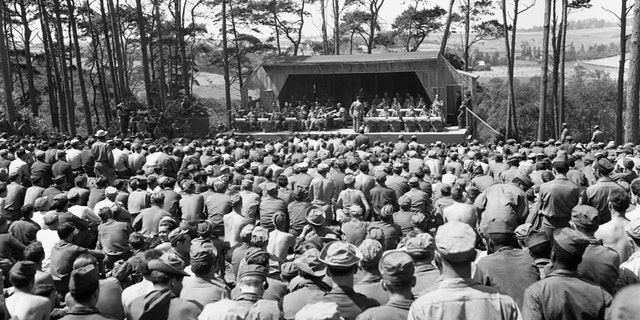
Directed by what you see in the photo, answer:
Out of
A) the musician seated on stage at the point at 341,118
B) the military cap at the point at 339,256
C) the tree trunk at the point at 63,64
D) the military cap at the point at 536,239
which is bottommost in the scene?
the musician seated on stage at the point at 341,118

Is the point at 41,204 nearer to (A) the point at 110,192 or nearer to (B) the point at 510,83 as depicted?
(A) the point at 110,192

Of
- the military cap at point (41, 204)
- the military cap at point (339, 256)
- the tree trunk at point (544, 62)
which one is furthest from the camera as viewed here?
the tree trunk at point (544, 62)

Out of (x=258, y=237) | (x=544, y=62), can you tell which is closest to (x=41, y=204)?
→ (x=258, y=237)

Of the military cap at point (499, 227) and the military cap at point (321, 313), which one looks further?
the military cap at point (499, 227)

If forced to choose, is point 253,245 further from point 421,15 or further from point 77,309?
point 421,15

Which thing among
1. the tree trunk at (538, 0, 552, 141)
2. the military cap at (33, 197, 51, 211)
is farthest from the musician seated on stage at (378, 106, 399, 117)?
the military cap at (33, 197, 51, 211)

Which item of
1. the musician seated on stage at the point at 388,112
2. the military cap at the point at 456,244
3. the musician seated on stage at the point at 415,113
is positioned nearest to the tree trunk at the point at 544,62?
the musician seated on stage at the point at 415,113

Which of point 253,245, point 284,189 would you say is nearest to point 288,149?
point 284,189

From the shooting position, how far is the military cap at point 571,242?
3.98 meters

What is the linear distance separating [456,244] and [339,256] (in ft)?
3.05

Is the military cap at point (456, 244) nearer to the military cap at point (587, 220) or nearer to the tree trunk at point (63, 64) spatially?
the military cap at point (587, 220)

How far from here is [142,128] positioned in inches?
914

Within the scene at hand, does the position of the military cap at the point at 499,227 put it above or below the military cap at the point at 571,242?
below

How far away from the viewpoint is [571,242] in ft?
13.1
